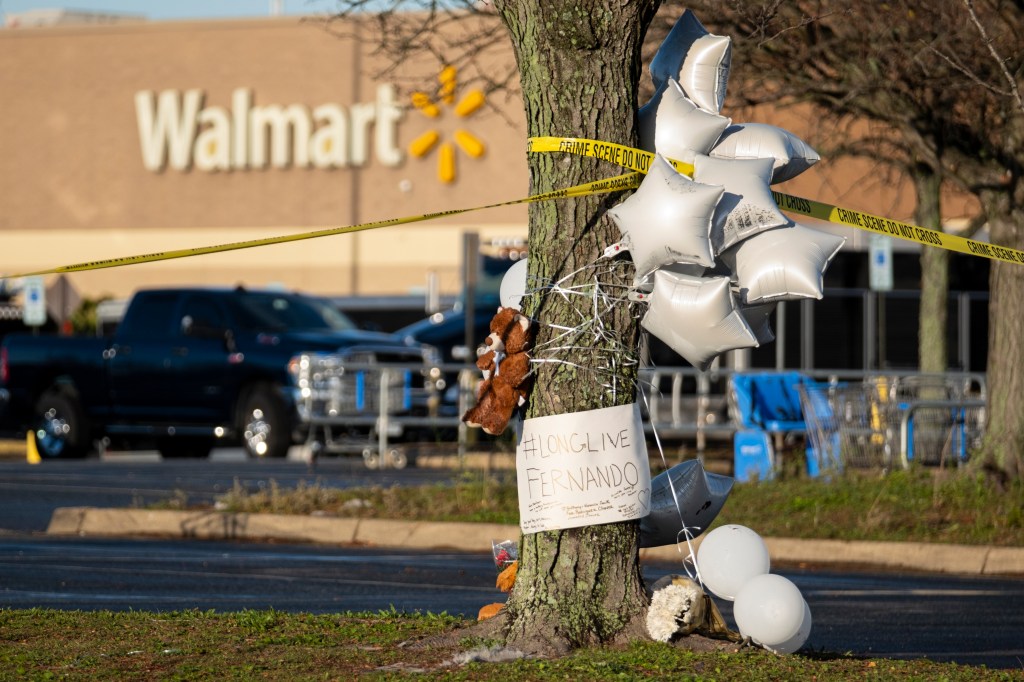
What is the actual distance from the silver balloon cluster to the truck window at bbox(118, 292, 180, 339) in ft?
52.2

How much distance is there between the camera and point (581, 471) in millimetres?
5961

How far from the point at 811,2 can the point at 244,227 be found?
1462 inches

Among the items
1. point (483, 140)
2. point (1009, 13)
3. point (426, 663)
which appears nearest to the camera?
point (426, 663)

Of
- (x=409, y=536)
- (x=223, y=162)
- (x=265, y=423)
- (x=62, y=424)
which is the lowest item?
(x=409, y=536)

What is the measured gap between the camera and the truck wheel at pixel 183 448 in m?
23.4

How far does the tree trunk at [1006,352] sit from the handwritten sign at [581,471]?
25.2 feet

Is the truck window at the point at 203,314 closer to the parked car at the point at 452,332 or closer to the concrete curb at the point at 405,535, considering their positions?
the parked car at the point at 452,332

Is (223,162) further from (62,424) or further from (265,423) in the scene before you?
(265,423)

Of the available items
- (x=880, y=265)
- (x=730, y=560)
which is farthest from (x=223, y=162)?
(x=730, y=560)

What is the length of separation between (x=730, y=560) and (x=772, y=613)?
293 mm

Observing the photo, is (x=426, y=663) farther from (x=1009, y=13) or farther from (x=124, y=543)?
(x=1009, y=13)

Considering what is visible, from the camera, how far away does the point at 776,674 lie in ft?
18.3

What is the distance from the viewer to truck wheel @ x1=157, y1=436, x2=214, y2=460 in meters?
23.4

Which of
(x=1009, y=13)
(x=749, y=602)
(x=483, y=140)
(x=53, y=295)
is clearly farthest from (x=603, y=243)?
(x=483, y=140)
